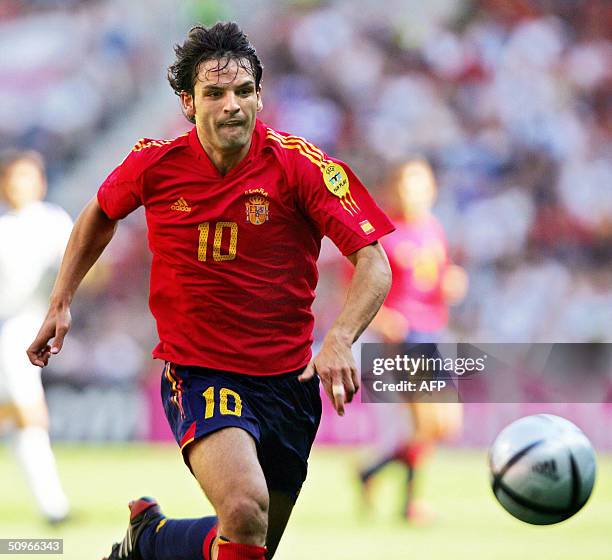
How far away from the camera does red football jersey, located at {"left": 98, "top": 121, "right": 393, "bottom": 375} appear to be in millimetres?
3982

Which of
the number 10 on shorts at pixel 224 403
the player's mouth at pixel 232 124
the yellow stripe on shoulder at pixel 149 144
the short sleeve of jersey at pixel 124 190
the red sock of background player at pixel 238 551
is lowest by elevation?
the red sock of background player at pixel 238 551

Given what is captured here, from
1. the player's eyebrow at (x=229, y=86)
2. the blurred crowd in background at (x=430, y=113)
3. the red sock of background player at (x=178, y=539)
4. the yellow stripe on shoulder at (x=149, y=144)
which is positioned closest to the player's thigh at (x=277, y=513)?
the red sock of background player at (x=178, y=539)

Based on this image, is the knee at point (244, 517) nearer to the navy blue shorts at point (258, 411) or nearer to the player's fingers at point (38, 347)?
the navy blue shorts at point (258, 411)

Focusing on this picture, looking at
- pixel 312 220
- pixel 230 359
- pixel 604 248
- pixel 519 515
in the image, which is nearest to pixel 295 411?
pixel 230 359

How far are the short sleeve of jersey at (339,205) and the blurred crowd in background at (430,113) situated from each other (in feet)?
13.7

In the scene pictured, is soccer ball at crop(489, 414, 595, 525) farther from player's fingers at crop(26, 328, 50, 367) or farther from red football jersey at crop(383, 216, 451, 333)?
red football jersey at crop(383, 216, 451, 333)

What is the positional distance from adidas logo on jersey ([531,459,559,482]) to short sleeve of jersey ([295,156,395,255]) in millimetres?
1154

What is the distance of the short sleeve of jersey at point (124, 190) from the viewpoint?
4086mm

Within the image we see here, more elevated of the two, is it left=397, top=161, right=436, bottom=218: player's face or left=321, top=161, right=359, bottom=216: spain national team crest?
left=397, top=161, right=436, bottom=218: player's face

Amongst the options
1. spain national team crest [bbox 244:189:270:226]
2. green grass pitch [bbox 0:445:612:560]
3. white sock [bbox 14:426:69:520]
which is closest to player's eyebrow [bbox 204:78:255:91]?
spain national team crest [bbox 244:189:270:226]

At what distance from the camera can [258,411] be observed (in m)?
3.96

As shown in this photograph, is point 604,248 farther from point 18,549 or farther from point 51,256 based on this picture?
point 18,549

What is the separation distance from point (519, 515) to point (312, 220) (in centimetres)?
141

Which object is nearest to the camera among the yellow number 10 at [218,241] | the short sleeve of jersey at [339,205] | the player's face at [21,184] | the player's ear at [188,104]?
the short sleeve of jersey at [339,205]
